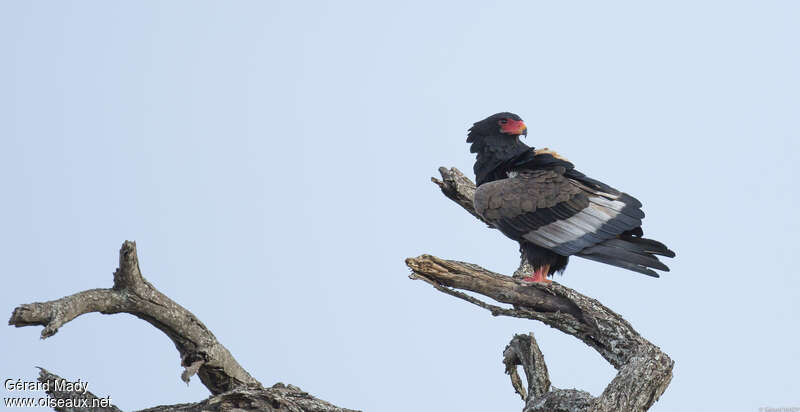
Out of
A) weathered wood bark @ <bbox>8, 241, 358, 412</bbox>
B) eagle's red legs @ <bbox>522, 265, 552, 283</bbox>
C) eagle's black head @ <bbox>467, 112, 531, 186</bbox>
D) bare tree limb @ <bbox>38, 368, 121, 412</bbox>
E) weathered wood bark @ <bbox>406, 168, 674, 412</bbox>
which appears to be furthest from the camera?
eagle's black head @ <bbox>467, 112, 531, 186</bbox>

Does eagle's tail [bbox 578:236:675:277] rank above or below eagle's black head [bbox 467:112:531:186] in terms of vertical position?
below

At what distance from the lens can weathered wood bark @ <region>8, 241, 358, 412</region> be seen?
5.38 metres

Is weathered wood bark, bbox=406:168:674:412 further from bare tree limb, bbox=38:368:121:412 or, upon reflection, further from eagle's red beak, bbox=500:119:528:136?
bare tree limb, bbox=38:368:121:412

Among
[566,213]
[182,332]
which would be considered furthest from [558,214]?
[182,332]

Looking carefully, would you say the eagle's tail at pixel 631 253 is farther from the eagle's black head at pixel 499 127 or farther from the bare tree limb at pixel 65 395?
the bare tree limb at pixel 65 395

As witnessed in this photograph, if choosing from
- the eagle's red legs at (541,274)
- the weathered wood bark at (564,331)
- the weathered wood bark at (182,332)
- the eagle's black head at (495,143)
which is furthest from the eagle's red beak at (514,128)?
the weathered wood bark at (182,332)

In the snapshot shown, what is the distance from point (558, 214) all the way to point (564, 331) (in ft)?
4.52

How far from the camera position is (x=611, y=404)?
6105mm

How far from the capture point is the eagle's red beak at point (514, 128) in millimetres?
8859

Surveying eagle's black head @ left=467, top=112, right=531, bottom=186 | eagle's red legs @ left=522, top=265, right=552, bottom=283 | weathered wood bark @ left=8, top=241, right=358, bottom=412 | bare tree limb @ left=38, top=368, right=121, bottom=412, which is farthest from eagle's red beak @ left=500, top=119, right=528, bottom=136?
bare tree limb @ left=38, top=368, right=121, bottom=412

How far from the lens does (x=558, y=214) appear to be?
8.13m

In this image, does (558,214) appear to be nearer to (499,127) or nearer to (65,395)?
(499,127)

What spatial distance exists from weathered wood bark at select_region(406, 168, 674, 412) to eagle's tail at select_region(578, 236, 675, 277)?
80cm

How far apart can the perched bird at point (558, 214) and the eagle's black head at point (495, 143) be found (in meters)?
0.02
